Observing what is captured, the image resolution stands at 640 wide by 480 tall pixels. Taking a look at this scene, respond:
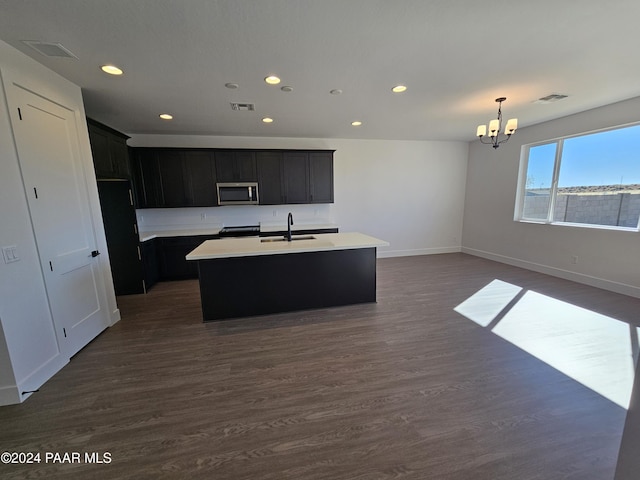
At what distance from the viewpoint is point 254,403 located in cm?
184

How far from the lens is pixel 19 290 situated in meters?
1.94

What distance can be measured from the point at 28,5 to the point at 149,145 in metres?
3.52

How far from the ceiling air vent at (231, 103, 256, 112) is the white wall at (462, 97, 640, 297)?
16.6 feet

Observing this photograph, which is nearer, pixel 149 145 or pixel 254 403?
pixel 254 403

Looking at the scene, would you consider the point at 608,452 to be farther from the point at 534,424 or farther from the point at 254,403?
the point at 254,403

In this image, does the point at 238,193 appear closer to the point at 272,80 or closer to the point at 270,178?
the point at 270,178

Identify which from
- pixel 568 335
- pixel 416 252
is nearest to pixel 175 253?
pixel 416 252

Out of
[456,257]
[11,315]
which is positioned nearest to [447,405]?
[11,315]

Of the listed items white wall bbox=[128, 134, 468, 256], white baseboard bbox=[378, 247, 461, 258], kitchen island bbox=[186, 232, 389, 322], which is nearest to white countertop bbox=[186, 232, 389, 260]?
kitchen island bbox=[186, 232, 389, 322]

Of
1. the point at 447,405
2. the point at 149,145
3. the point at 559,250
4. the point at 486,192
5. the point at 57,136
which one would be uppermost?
the point at 149,145

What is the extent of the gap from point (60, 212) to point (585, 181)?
6.97 m

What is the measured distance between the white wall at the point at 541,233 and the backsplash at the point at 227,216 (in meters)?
3.54

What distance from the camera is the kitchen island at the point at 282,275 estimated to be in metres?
3.00

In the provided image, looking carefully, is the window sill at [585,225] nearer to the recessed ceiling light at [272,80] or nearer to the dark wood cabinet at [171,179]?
the recessed ceiling light at [272,80]
